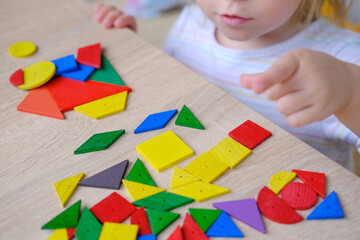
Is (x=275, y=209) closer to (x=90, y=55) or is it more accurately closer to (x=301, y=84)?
(x=301, y=84)

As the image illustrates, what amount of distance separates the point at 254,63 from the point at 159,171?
516mm

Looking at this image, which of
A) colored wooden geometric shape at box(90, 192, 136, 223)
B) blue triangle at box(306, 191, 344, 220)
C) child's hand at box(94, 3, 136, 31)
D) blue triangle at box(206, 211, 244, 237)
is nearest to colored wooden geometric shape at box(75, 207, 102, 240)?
colored wooden geometric shape at box(90, 192, 136, 223)

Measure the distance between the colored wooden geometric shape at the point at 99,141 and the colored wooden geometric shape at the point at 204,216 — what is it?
148 mm

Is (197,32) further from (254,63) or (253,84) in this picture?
(253,84)

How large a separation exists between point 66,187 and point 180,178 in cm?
13

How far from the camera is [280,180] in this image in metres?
0.40

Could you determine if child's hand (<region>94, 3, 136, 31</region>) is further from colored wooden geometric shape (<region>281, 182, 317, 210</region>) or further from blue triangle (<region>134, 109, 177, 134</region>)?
colored wooden geometric shape (<region>281, 182, 317, 210</region>)

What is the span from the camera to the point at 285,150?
44 cm

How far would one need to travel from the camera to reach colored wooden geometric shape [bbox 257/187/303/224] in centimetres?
37

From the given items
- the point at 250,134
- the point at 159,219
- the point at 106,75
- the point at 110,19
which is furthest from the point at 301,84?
the point at 110,19

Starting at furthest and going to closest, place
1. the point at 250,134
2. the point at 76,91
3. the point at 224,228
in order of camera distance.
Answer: the point at 76,91
the point at 250,134
the point at 224,228

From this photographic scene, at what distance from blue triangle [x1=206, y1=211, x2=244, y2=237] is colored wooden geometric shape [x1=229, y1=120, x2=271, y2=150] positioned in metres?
0.11

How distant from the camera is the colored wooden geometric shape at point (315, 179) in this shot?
389 millimetres

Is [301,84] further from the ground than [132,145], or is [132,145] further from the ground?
[301,84]
